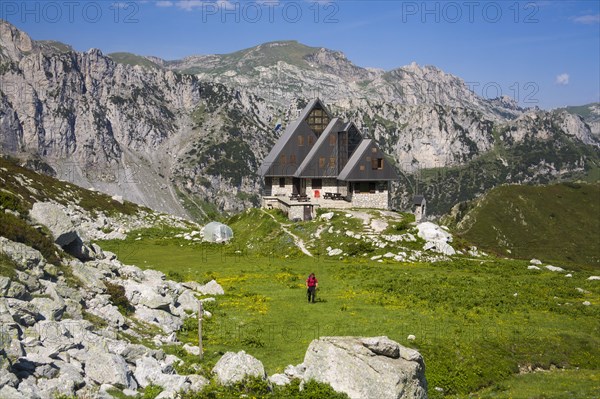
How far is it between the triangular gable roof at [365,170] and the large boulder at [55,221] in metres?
41.5

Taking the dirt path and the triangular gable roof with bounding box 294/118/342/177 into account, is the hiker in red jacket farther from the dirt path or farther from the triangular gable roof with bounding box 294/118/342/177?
the triangular gable roof with bounding box 294/118/342/177

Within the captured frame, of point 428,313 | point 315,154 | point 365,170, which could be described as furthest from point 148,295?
point 315,154

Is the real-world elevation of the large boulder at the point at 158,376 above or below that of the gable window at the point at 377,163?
below

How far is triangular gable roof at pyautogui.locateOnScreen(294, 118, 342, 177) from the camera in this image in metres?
70.1

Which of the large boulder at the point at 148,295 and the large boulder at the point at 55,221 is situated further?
the large boulder at the point at 55,221

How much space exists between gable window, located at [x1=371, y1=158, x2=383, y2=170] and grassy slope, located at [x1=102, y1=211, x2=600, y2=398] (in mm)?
21540

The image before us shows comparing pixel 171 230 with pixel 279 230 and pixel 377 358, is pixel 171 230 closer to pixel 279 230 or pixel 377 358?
pixel 279 230

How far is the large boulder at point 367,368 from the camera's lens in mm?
16953

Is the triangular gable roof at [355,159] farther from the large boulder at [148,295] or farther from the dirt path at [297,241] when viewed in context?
the large boulder at [148,295]

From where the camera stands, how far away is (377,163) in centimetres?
6850

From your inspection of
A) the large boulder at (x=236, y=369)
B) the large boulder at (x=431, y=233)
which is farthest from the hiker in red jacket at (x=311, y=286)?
the large boulder at (x=431, y=233)

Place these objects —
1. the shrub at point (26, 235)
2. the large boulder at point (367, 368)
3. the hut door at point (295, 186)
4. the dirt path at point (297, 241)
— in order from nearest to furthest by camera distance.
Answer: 1. the large boulder at point (367, 368)
2. the shrub at point (26, 235)
3. the dirt path at point (297, 241)
4. the hut door at point (295, 186)

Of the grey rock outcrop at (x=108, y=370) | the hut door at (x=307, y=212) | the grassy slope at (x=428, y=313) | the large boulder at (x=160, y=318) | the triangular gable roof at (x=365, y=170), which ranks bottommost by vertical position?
the grassy slope at (x=428, y=313)

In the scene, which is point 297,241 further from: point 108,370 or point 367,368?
point 108,370
